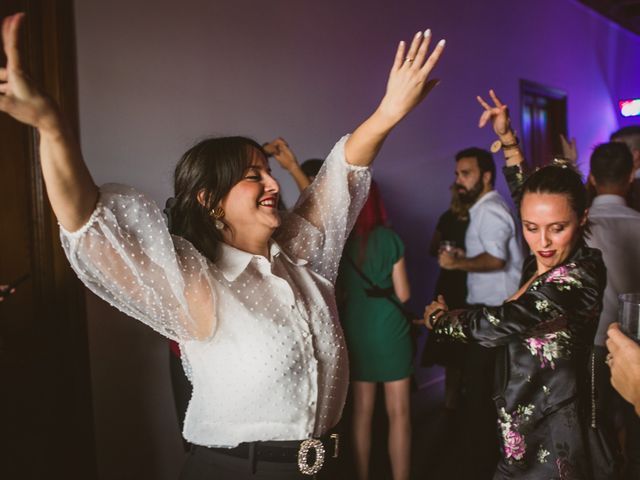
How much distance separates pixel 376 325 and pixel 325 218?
1.27 m

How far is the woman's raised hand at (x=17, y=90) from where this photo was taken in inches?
33.0

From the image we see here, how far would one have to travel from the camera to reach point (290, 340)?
1.27m

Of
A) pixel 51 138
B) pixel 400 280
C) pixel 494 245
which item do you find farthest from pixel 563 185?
pixel 494 245

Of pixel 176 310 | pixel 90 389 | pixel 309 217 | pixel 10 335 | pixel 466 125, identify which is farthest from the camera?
pixel 466 125

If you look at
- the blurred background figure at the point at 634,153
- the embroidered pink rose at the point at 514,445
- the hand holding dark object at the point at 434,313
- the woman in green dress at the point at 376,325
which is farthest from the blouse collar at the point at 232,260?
the blurred background figure at the point at 634,153

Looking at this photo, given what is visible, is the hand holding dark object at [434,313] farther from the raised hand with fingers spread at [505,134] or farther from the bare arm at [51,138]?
the bare arm at [51,138]

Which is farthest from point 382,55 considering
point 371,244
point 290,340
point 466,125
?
point 290,340

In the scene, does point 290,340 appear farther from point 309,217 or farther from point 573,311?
point 573,311

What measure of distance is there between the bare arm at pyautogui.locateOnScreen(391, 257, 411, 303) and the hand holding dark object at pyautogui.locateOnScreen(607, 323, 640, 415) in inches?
58.6

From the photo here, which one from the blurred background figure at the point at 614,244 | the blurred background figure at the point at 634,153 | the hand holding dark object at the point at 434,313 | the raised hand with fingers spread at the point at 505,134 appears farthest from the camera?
the blurred background figure at the point at 634,153

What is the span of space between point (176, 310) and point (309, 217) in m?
0.48

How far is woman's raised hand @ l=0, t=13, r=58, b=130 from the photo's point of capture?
84 centimetres

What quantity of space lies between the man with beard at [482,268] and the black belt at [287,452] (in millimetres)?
1594

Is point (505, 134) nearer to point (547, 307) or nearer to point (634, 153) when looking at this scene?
point (547, 307)
